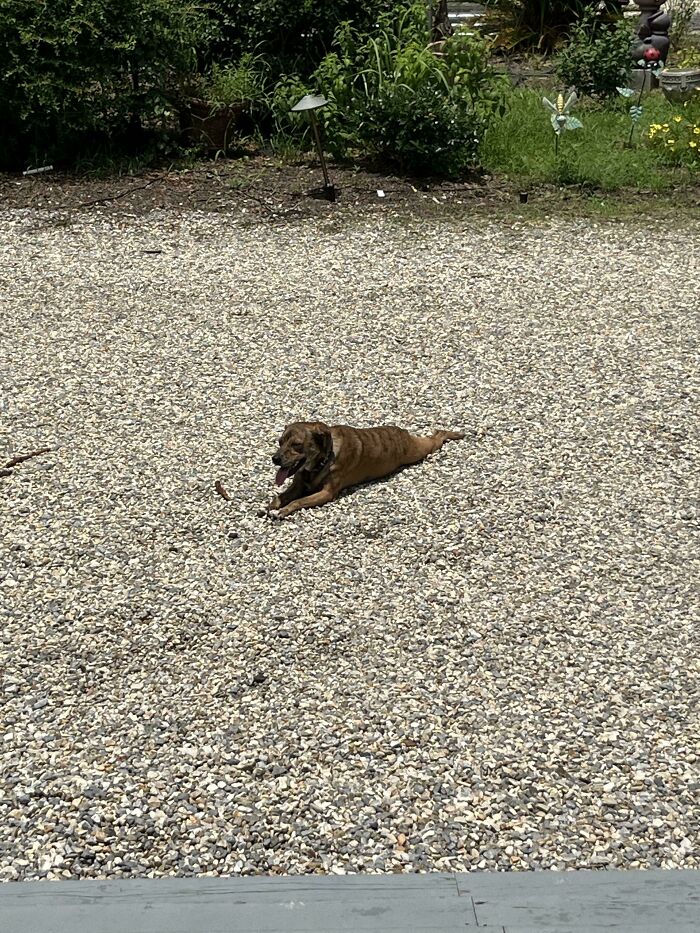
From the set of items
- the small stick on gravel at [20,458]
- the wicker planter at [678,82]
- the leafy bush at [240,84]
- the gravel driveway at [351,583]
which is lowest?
the gravel driveway at [351,583]

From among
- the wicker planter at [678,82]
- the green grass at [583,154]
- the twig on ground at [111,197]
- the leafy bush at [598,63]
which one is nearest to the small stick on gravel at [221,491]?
the twig on ground at [111,197]

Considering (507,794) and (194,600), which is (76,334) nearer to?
(194,600)

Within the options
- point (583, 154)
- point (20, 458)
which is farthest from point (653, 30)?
point (20, 458)

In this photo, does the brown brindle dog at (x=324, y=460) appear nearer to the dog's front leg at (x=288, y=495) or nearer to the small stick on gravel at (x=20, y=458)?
the dog's front leg at (x=288, y=495)

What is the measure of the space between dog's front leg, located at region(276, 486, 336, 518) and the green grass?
4593 millimetres

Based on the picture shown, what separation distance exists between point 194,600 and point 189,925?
4.62 feet

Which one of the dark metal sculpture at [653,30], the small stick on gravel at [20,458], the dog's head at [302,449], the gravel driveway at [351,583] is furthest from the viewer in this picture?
the dark metal sculpture at [653,30]

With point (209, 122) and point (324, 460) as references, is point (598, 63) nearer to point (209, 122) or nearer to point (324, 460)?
point (209, 122)

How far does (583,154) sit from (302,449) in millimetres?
5107

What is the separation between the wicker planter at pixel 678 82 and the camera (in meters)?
9.34

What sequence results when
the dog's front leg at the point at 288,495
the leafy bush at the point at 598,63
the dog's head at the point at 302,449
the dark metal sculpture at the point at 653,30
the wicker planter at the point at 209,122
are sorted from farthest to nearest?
1. the dark metal sculpture at the point at 653,30
2. the leafy bush at the point at 598,63
3. the wicker planter at the point at 209,122
4. the dog's front leg at the point at 288,495
5. the dog's head at the point at 302,449

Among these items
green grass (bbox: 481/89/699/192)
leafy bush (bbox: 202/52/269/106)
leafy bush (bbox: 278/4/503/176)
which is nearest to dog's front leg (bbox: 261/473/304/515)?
leafy bush (bbox: 278/4/503/176)

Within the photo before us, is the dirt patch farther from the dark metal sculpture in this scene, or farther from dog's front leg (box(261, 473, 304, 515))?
dog's front leg (box(261, 473, 304, 515))

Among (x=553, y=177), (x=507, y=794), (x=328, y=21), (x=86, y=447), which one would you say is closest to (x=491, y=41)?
(x=328, y=21)
